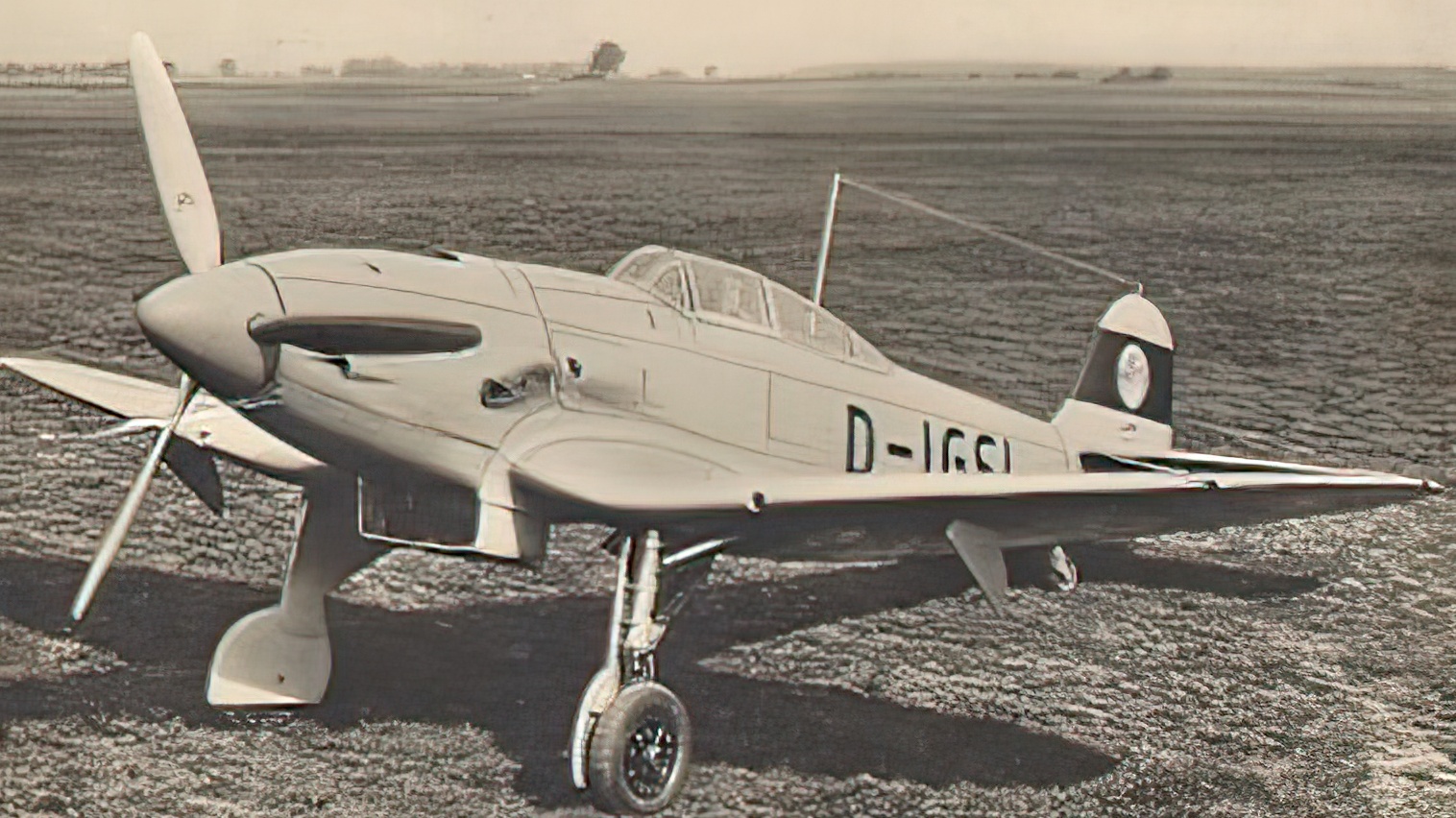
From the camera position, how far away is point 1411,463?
500cm

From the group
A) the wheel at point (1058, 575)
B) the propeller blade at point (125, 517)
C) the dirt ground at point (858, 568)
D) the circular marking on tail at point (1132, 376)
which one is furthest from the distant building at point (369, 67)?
the wheel at point (1058, 575)

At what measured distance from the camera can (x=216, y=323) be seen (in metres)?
3.00

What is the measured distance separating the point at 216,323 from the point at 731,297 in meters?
1.32

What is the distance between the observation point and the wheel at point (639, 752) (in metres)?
3.40

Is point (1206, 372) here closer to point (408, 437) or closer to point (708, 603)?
point (708, 603)

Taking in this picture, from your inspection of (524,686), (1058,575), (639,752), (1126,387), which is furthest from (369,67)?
(1058,575)

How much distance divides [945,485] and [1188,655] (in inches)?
62.8

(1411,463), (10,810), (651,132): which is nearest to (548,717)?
(10,810)

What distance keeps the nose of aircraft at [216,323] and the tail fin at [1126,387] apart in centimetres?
254

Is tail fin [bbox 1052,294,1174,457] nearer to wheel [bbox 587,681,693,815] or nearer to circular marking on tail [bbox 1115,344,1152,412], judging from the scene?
circular marking on tail [bbox 1115,344,1152,412]

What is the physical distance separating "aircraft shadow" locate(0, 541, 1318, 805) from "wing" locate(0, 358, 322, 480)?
2.03ft

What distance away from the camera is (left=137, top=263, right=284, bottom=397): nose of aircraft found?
298cm

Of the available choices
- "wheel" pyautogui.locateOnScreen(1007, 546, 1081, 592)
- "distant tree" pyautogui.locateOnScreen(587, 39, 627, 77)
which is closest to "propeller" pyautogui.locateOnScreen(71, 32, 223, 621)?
"distant tree" pyautogui.locateOnScreen(587, 39, 627, 77)

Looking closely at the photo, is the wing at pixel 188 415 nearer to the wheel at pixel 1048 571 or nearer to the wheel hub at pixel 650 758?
the wheel hub at pixel 650 758
